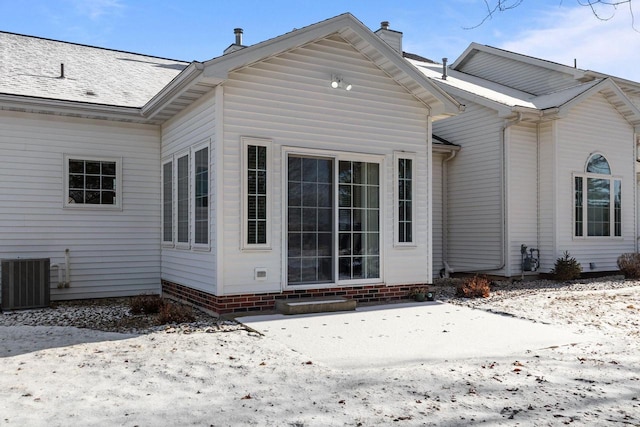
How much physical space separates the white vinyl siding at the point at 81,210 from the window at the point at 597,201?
9.27 m

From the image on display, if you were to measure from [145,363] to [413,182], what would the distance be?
215 inches

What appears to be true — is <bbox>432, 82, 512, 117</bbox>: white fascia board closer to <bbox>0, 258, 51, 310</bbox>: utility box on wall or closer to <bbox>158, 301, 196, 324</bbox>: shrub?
<bbox>158, 301, 196, 324</bbox>: shrub

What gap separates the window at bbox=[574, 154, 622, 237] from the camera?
489 inches

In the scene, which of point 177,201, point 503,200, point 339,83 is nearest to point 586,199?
point 503,200

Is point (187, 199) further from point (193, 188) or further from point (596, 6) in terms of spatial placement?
point (596, 6)

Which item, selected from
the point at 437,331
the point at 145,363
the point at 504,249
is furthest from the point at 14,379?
the point at 504,249

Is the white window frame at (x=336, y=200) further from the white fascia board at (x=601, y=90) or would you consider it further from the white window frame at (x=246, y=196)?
the white fascia board at (x=601, y=90)

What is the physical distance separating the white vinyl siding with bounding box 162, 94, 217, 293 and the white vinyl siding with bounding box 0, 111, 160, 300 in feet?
1.53

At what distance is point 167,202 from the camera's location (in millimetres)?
9469

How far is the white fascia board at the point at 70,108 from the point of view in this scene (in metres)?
8.38

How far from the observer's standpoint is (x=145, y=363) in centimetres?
499

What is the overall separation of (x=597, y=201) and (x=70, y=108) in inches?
449

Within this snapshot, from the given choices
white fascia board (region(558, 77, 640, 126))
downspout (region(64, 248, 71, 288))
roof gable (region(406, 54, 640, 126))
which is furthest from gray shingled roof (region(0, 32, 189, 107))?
white fascia board (region(558, 77, 640, 126))

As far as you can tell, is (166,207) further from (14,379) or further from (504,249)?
(504,249)
